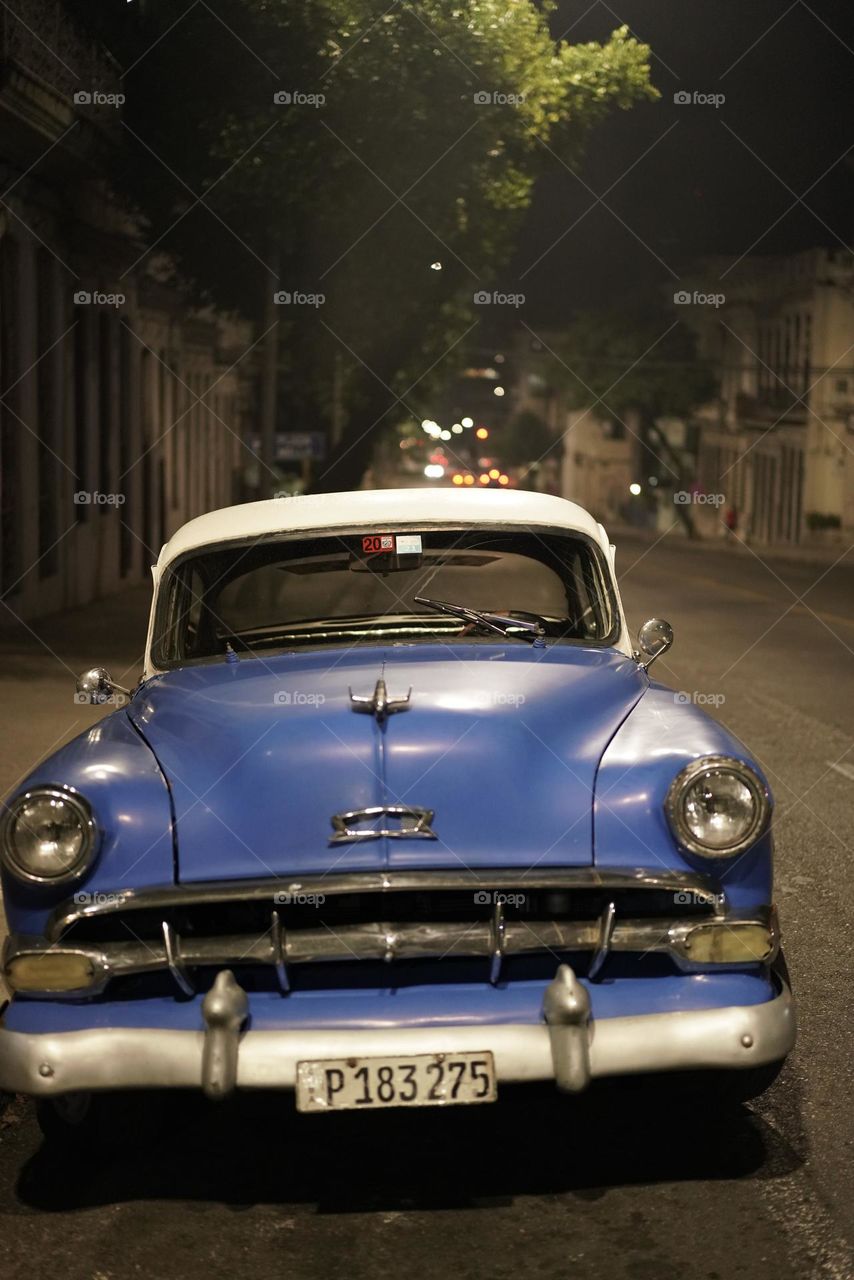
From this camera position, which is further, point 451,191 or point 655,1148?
point 451,191

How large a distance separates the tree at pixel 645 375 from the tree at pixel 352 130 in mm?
46760

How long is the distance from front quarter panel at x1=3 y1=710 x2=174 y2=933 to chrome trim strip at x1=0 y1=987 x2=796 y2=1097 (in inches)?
13.8

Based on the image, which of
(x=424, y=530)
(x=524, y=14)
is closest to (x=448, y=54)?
(x=524, y=14)

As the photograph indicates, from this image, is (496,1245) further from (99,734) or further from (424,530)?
(424,530)

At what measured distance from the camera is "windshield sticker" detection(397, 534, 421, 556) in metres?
5.98

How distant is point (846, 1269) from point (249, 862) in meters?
1.64

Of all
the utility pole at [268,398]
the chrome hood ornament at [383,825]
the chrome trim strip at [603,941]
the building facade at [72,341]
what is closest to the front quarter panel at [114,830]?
the chrome hood ornament at [383,825]

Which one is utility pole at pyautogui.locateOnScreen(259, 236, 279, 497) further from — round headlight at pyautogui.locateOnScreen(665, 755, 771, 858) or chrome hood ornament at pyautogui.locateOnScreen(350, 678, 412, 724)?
round headlight at pyautogui.locateOnScreen(665, 755, 771, 858)

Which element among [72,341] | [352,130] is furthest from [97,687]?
[72,341]

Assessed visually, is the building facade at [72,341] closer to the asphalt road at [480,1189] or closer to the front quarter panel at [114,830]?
the front quarter panel at [114,830]

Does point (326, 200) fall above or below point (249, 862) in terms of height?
above

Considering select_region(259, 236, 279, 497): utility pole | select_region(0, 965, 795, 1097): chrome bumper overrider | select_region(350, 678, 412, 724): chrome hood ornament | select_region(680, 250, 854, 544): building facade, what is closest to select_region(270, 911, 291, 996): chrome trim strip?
select_region(0, 965, 795, 1097): chrome bumper overrider

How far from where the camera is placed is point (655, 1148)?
177 inches

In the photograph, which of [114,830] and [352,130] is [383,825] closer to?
[114,830]
